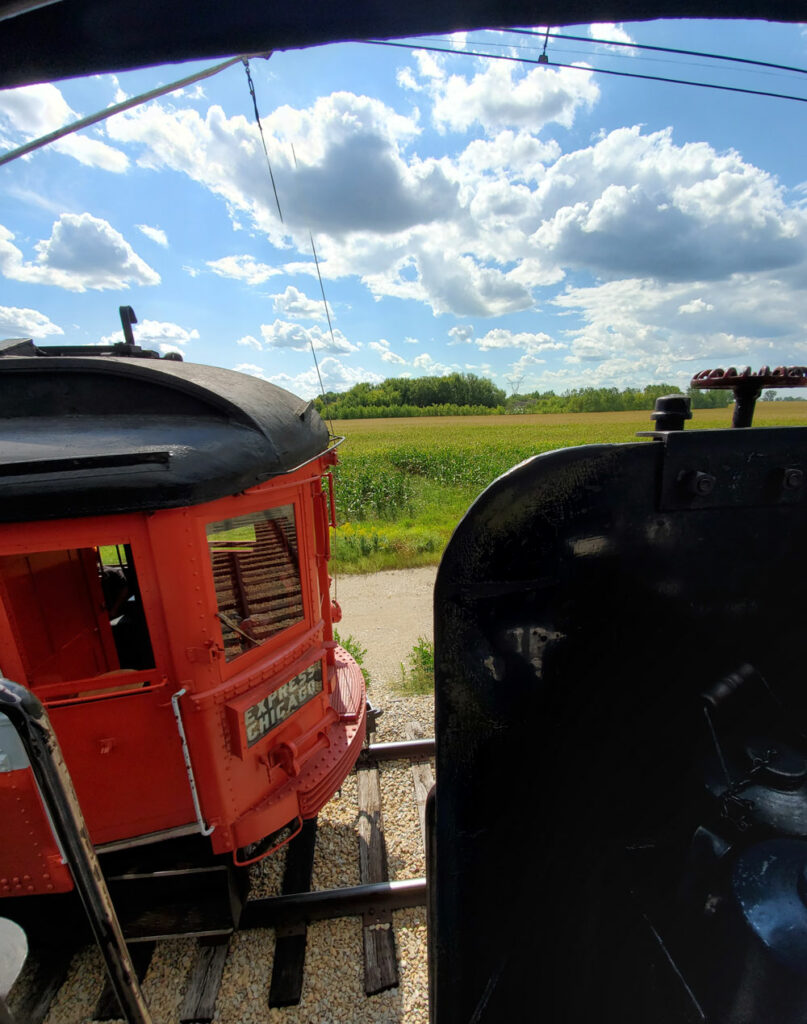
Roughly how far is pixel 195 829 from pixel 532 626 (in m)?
3.06

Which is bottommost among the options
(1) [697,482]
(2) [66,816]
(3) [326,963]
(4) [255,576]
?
(3) [326,963]

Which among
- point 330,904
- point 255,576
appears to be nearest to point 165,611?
point 255,576

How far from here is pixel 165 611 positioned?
2.82 m

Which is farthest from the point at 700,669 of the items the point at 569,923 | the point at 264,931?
the point at 264,931

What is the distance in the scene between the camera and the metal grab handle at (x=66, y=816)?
3.79 ft

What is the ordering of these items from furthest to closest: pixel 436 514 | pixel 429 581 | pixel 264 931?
pixel 436 514 < pixel 429 581 < pixel 264 931

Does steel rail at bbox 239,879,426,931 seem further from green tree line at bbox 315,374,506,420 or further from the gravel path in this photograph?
green tree line at bbox 315,374,506,420

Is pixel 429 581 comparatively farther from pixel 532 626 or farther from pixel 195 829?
pixel 532 626

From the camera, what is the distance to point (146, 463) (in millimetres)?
2480

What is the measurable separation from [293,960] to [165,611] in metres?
2.52

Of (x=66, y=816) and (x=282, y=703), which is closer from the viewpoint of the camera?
(x=66, y=816)

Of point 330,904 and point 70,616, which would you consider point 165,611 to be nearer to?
point 70,616

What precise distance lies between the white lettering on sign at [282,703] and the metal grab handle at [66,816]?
1.73 meters

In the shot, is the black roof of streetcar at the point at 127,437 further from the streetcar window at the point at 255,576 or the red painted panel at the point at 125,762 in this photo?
the red painted panel at the point at 125,762
